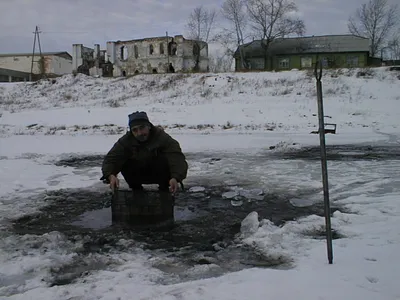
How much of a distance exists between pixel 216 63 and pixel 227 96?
34952 mm

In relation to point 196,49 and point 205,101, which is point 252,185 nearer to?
point 205,101

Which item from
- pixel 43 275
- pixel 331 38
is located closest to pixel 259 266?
pixel 43 275

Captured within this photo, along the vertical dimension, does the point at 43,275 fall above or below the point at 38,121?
below

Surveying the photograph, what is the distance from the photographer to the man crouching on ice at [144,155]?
4504 millimetres

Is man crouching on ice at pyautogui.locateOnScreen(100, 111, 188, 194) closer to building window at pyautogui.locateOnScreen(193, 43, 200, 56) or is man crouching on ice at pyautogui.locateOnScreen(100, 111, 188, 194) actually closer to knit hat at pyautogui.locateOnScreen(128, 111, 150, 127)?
knit hat at pyautogui.locateOnScreen(128, 111, 150, 127)

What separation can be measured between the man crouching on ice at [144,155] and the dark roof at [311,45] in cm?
4522

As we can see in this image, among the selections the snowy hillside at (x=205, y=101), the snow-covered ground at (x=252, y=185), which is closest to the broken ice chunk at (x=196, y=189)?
the snow-covered ground at (x=252, y=185)

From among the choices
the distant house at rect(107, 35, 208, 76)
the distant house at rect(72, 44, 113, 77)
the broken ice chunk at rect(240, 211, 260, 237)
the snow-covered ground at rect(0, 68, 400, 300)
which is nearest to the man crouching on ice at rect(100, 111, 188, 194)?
the broken ice chunk at rect(240, 211, 260, 237)

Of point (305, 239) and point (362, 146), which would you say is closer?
point (305, 239)

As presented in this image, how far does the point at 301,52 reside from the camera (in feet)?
159

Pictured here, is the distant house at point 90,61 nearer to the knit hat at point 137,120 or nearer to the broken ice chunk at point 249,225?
the knit hat at point 137,120

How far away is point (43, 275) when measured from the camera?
3.04 meters

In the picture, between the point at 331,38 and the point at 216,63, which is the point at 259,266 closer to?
the point at 331,38

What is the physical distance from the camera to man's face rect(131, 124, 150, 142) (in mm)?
4527
